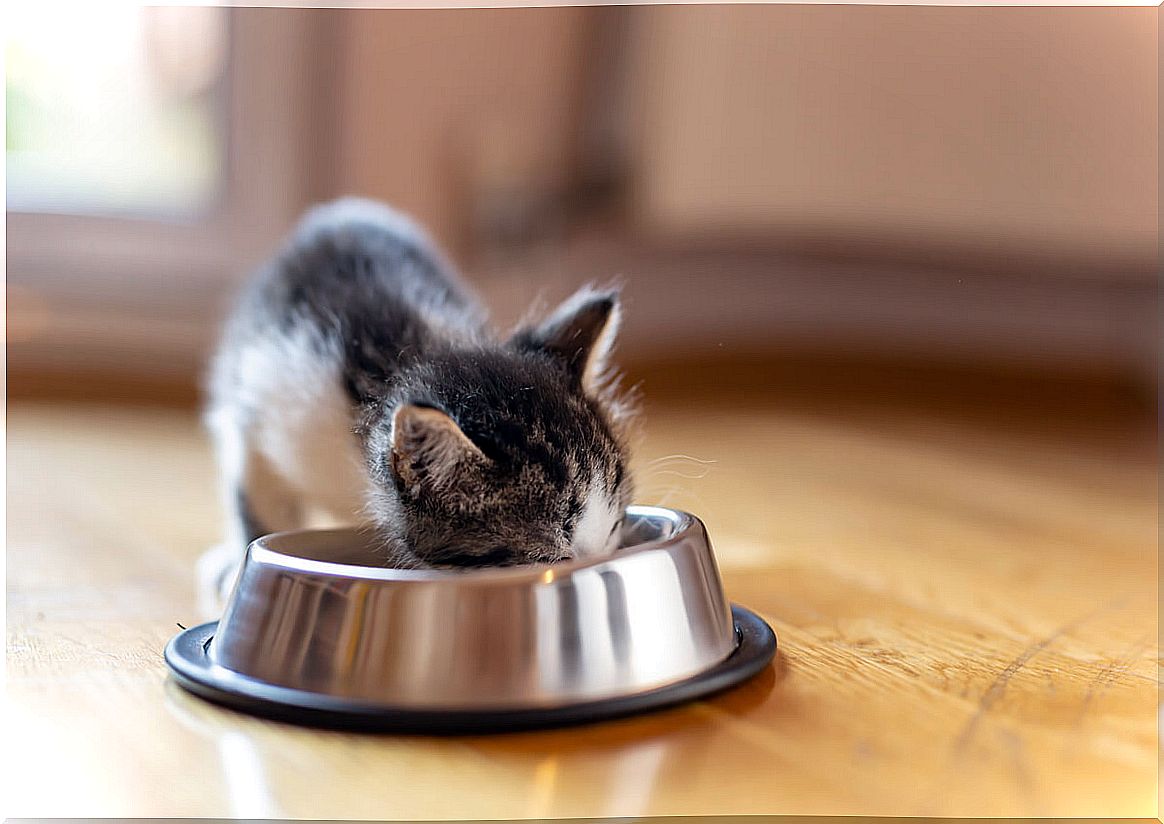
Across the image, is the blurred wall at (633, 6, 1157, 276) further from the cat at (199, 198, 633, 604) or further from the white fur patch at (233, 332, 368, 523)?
the white fur patch at (233, 332, 368, 523)

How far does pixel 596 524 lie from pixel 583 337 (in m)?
0.21

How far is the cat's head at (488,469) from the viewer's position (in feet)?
3.20

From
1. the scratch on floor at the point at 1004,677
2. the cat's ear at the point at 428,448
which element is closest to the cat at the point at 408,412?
the cat's ear at the point at 428,448

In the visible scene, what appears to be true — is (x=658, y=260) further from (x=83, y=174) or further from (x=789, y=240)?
(x=83, y=174)

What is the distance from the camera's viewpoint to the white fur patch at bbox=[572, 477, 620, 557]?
40.1 inches

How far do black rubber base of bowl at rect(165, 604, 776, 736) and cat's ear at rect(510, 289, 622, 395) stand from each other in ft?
1.13

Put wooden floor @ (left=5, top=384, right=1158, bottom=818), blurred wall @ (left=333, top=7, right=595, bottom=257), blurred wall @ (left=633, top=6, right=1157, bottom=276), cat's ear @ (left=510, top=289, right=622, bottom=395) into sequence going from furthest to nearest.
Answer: blurred wall @ (left=333, top=7, right=595, bottom=257) → blurred wall @ (left=633, top=6, right=1157, bottom=276) → cat's ear @ (left=510, top=289, right=622, bottom=395) → wooden floor @ (left=5, top=384, right=1158, bottom=818)

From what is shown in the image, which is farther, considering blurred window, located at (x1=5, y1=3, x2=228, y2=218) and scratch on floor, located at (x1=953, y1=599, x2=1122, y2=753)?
blurred window, located at (x1=5, y1=3, x2=228, y2=218)

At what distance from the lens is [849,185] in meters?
2.74

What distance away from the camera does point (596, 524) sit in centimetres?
103

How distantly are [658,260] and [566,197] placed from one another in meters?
0.32

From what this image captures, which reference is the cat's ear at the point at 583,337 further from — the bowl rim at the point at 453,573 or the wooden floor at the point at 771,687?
the bowl rim at the point at 453,573

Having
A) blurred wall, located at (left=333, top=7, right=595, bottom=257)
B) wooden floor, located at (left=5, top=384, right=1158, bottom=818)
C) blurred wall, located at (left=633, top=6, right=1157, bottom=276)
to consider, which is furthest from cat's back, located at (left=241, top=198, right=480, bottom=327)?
blurred wall, located at (left=333, top=7, right=595, bottom=257)

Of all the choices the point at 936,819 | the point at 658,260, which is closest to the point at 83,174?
the point at 658,260
